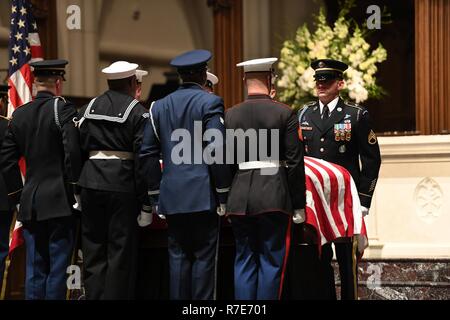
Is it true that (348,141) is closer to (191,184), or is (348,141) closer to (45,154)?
(191,184)

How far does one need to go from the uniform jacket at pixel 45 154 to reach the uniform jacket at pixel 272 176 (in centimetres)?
99

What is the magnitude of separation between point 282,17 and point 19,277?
4.02 meters

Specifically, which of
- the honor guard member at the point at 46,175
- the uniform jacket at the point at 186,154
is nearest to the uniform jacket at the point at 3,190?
the honor guard member at the point at 46,175

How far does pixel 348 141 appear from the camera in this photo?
6.48 metres

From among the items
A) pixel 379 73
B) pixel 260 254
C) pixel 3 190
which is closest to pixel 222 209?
pixel 260 254

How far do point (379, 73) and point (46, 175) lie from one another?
521 centimetres

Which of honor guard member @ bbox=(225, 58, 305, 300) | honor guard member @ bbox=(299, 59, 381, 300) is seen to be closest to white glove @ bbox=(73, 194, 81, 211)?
honor guard member @ bbox=(225, 58, 305, 300)

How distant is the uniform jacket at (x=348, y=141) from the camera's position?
641 cm

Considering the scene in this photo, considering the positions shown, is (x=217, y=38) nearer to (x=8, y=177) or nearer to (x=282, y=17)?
(x=282, y=17)

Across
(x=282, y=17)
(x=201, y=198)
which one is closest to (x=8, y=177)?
(x=201, y=198)

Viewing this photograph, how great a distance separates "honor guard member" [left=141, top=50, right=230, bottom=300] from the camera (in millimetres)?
5477

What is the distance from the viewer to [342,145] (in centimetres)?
648
